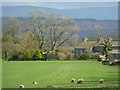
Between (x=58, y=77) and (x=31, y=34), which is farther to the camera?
(x=31, y=34)

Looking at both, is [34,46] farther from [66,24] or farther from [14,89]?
[14,89]

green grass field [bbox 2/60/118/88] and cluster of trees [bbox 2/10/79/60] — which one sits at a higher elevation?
cluster of trees [bbox 2/10/79/60]

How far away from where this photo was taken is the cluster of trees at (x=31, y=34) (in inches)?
675

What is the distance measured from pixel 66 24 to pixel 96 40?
2.17 m

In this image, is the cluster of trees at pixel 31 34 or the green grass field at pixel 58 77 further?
the cluster of trees at pixel 31 34

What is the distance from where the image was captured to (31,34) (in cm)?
1766

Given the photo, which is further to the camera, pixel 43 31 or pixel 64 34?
pixel 64 34

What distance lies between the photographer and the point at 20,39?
1766 cm

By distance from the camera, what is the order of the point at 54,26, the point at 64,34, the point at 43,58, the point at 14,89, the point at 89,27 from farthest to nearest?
the point at 64,34 → the point at 54,26 → the point at 43,58 → the point at 89,27 → the point at 14,89

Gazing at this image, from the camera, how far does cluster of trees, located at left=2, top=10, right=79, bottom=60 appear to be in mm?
17156

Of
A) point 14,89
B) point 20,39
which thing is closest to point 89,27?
point 20,39

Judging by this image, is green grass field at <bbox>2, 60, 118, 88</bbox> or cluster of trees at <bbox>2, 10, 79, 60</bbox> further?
cluster of trees at <bbox>2, 10, 79, 60</bbox>

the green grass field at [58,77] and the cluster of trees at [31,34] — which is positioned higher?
the cluster of trees at [31,34]

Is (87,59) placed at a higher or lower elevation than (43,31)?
lower
